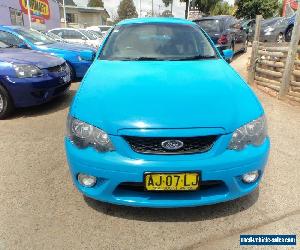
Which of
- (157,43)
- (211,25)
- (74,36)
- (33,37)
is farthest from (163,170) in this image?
(74,36)

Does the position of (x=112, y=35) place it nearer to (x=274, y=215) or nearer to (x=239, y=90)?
(x=239, y=90)

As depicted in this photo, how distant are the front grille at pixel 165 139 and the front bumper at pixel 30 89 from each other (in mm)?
3182

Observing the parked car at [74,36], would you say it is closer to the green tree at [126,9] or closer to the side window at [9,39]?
the side window at [9,39]

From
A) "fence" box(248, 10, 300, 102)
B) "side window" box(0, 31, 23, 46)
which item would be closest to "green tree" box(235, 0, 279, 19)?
"fence" box(248, 10, 300, 102)

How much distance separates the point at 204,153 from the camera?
226 centimetres

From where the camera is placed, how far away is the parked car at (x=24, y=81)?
4816mm

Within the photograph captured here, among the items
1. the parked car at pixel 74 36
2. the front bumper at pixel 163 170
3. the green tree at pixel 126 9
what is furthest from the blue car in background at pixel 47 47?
the green tree at pixel 126 9

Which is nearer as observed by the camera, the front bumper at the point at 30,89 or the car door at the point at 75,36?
the front bumper at the point at 30,89

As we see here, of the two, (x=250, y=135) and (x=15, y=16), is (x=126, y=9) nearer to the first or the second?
(x=15, y=16)

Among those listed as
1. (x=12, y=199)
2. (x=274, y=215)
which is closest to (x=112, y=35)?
(x=12, y=199)

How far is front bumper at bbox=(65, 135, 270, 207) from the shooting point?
2215mm

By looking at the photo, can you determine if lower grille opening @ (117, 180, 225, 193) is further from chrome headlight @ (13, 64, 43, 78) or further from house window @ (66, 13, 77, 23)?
house window @ (66, 13, 77, 23)

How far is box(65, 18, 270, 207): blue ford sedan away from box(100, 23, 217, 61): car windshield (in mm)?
925

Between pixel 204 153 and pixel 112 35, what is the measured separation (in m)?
2.43
